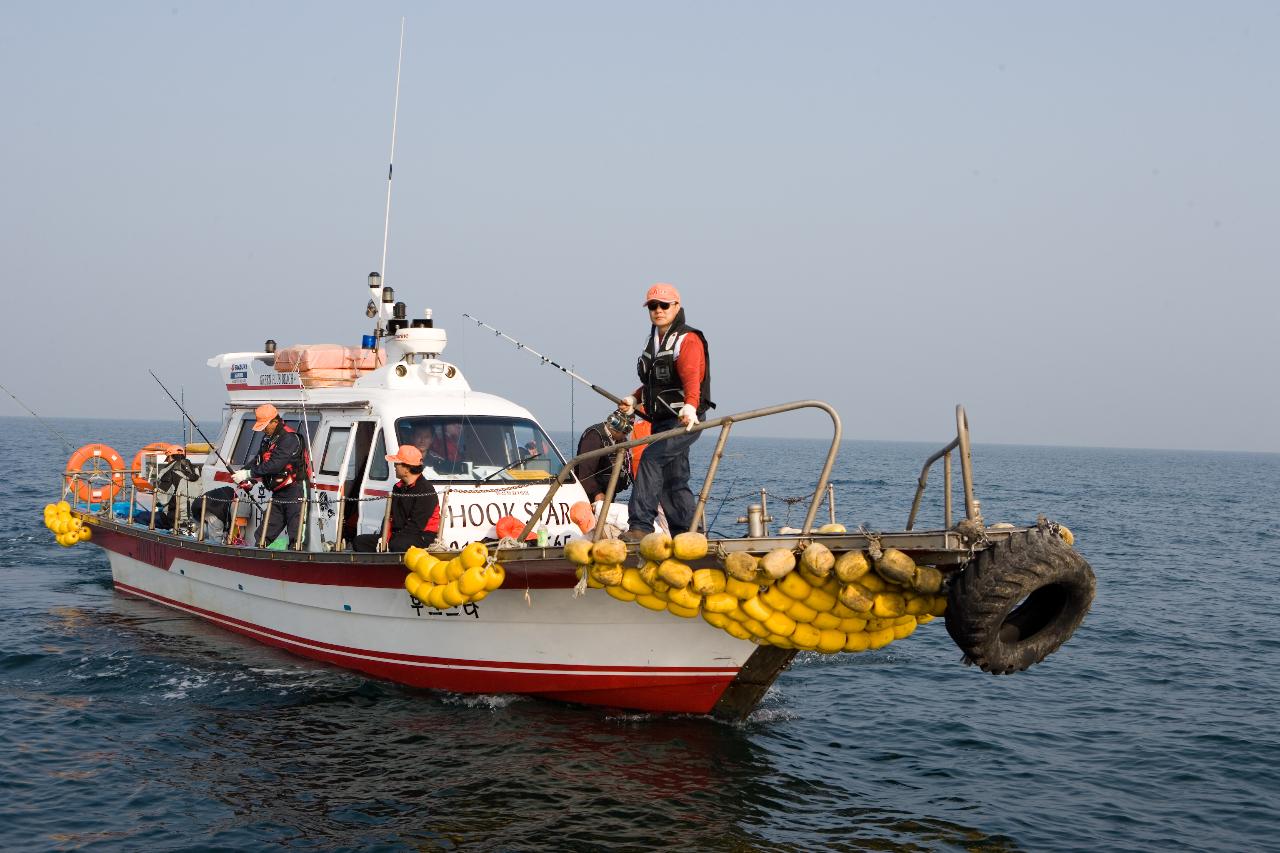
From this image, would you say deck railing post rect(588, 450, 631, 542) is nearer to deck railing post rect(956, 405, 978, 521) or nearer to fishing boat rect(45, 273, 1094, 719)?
fishing boat rect(45, 273, 1094, 719)

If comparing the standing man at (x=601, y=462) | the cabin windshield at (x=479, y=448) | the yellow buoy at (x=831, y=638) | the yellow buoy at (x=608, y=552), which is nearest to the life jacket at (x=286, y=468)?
the cabin windshield at (x=479, y=448)

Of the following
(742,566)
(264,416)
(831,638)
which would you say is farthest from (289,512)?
(831,638)

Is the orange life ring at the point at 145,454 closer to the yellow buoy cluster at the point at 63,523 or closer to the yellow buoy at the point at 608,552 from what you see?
the yellow buoy cluster at the point at 63,523

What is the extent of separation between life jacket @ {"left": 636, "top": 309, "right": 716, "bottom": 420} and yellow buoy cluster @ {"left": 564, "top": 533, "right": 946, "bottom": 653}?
132 centimetres

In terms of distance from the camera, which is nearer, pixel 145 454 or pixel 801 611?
pixel 801 611

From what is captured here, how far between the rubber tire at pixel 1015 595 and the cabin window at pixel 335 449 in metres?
7.25

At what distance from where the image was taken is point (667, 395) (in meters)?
8.87

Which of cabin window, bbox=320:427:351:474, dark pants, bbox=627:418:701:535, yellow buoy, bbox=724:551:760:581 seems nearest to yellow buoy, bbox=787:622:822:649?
yellow buoy, bbox=724:551:760:581

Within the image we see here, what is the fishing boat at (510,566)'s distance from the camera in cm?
744

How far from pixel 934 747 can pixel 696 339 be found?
4.82 metres

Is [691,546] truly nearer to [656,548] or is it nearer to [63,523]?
[656,548]

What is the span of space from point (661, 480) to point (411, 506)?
2610 millimetres

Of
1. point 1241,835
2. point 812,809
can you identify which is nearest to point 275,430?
point 812,809

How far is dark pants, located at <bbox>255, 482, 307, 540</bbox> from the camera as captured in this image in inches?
478
